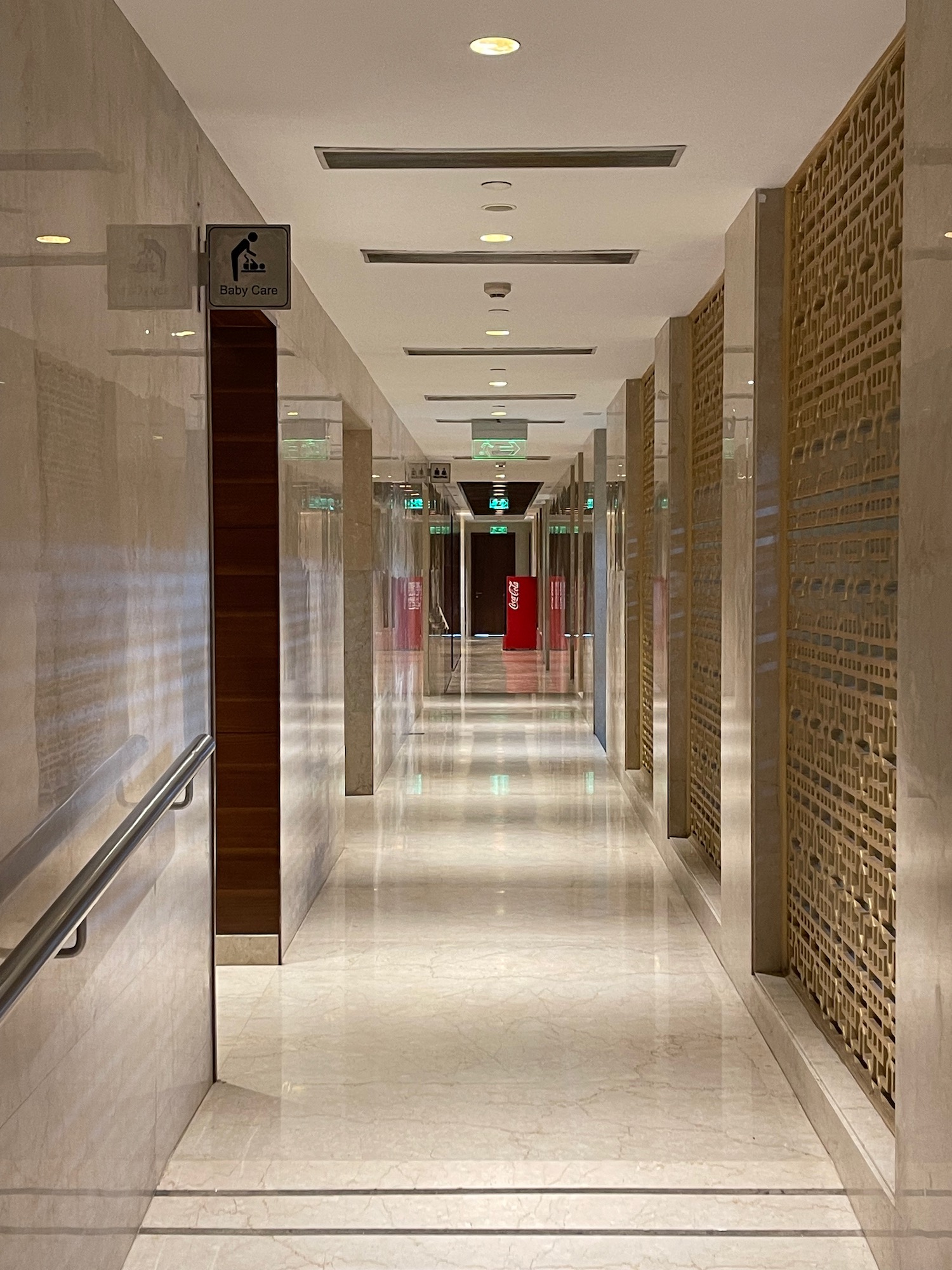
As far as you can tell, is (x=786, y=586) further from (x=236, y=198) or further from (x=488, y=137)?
(x=236, y=198)

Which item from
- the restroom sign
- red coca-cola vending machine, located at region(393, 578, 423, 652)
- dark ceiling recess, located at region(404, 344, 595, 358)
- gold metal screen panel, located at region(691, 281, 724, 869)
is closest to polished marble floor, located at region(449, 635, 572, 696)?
red coca-cola vending machine, located at region(393, 578, 423, 652)

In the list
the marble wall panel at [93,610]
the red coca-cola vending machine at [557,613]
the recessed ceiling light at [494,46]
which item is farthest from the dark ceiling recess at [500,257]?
the red coca-cola vending machine at [557,613]

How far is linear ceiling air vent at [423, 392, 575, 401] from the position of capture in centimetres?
1223

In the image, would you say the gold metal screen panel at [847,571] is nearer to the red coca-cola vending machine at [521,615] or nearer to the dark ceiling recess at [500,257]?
the dark ceiling recess at [500,257]

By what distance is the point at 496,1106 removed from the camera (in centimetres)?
459

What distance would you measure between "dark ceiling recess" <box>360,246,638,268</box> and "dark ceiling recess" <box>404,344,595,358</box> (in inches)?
105

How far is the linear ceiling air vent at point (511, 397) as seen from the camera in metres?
12.2

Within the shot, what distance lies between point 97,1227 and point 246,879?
2.94m

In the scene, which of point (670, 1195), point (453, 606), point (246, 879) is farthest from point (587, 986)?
point (453, 606)

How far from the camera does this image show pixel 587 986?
19.4 feet

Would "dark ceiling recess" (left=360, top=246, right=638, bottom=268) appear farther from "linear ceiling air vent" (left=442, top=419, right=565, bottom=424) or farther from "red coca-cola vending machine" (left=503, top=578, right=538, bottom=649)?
"red coca-cola vending machine" (left=503, top=578, right=538, bottom=649)

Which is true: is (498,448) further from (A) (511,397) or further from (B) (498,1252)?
(B) (498,1252)

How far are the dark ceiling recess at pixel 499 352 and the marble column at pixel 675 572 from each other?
3.67ft

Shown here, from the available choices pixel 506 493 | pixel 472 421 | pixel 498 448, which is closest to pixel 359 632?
pixel 498 448
